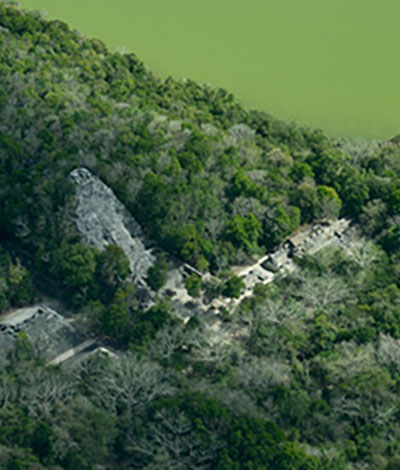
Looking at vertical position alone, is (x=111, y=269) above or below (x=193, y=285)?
below

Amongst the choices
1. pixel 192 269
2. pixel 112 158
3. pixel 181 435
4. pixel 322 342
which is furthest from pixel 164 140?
pixel 181 435

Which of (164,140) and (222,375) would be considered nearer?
(222,375)

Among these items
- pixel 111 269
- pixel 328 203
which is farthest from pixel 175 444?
pixel 328 203

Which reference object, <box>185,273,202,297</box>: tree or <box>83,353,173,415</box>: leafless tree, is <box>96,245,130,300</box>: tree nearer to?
<box>185,273,202,297</box>: tree

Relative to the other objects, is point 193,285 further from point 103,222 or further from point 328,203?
point 328,203

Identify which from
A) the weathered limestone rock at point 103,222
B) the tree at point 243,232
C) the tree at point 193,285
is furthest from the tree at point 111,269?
the tree at point 243,232

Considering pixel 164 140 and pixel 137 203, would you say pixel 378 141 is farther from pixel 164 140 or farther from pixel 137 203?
pixel 137 203
